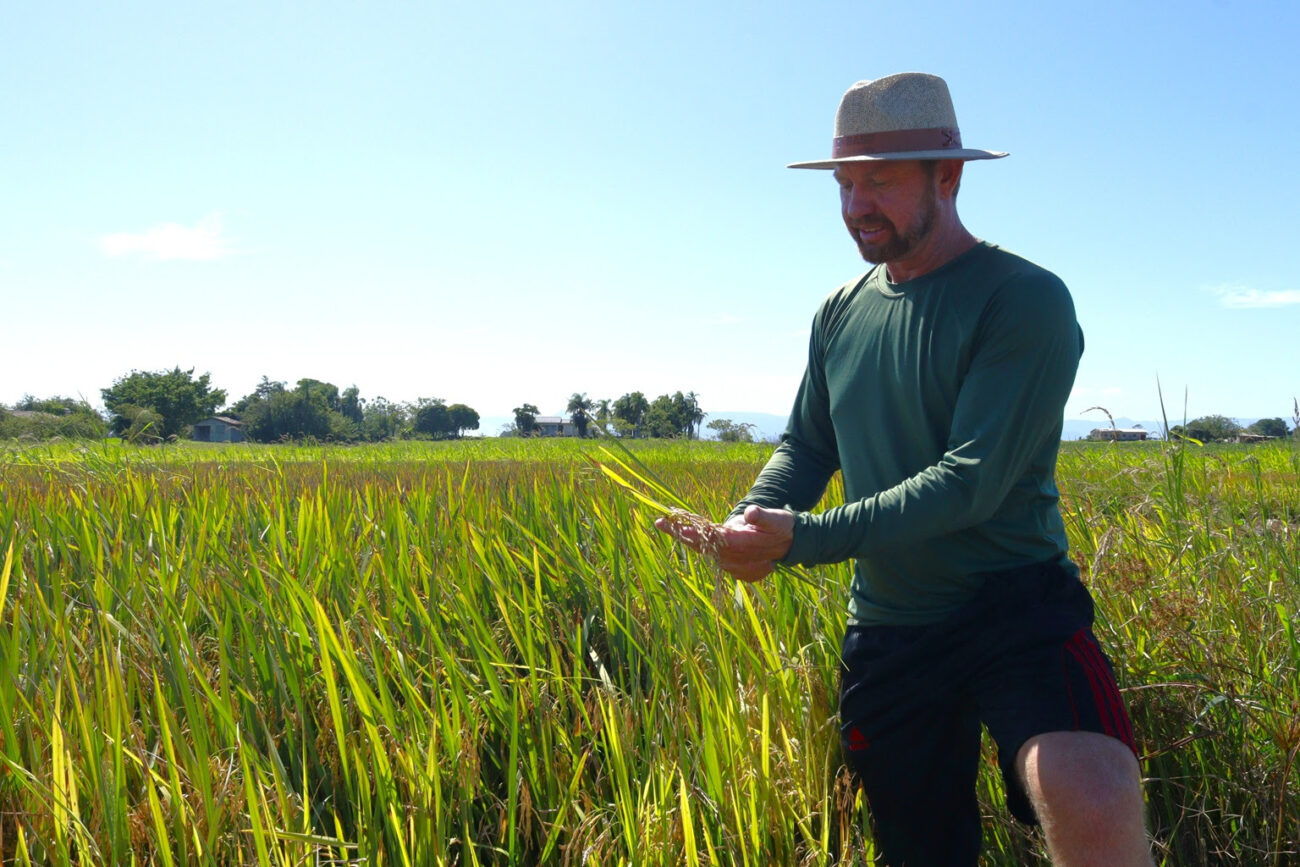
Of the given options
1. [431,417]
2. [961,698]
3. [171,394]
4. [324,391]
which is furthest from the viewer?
[431,417]

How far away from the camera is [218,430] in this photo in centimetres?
9031

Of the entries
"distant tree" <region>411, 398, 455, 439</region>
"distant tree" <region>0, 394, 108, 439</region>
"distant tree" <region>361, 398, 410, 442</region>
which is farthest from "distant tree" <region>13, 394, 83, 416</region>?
"distant tree" <region>411, 398, 455, 439</region>

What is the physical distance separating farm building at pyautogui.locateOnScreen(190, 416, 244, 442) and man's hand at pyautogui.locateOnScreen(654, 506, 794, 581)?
8950 cm

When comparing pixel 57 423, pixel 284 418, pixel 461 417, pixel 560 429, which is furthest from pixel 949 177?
pixel 461 417

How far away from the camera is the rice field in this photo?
1520 mm

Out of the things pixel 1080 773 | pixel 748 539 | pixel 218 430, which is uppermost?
pixel 218 430

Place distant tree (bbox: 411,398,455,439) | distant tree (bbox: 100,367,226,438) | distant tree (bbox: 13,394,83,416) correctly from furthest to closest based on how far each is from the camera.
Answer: distant tree (bbox: 411,398,455,439) < distant tree (bbox: 100,367,226,438) < distant tree (bbox: 13,394,83,416)

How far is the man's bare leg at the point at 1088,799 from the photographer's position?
1246mm

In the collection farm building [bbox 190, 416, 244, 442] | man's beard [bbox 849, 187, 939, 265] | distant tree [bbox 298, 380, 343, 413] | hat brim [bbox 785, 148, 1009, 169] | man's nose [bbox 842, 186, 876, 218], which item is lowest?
man's beard [bbox 849, 187, 939, 265]

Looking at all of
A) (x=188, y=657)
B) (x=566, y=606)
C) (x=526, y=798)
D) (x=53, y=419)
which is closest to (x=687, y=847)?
(x=526, y=798)

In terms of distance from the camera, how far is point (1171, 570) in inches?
104

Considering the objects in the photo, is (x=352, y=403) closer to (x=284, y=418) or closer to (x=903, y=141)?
(x=284, y=418)

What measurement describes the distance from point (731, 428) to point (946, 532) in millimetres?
2945

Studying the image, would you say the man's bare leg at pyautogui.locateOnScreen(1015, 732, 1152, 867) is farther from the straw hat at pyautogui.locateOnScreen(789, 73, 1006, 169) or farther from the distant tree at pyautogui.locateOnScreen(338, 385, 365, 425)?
the distant tree at pyautogui.locateOnScreen(338, 385, 365, 425)
